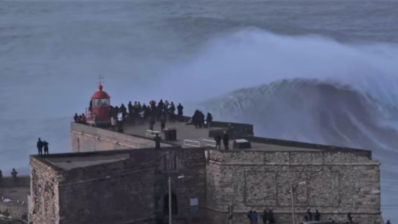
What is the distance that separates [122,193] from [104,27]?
74.2m

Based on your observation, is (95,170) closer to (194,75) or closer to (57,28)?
(194,75)

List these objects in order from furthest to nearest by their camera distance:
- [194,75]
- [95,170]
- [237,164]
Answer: [194,75] → [237,164] → [95,170]

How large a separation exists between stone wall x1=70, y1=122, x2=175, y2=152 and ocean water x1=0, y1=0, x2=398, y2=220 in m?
9.01

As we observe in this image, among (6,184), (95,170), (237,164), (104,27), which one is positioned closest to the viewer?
(95,170)

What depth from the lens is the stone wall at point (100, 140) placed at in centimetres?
3183

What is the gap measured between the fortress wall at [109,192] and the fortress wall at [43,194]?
35 centimetres

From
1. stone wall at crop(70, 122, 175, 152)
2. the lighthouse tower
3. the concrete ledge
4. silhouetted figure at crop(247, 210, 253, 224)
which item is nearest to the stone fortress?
silhouetted figure at crop(247, 210, 253, 224)

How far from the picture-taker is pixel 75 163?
93.1 feet

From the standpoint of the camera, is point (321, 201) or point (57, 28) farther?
point (57, 28)

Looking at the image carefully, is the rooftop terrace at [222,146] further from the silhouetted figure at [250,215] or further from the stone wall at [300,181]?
the silhouetted figure at [250,215]

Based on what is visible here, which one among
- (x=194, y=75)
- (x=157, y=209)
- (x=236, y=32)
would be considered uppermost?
(x=236, y=32)

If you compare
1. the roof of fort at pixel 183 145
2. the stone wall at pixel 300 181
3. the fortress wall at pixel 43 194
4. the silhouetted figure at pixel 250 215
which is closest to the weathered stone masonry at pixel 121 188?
the fortress wall at pixel 43 194

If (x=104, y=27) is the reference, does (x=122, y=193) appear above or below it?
below

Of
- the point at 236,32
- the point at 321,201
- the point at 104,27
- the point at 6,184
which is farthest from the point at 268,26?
the point at 321,201
